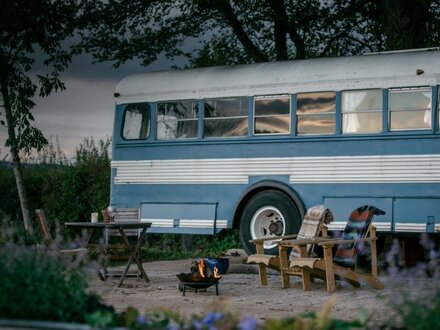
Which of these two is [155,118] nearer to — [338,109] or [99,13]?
[338,109]

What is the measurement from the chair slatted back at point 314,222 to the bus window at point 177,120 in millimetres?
3934

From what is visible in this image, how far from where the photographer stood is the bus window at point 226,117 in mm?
14492

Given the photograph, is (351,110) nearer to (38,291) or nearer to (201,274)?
(201,274)

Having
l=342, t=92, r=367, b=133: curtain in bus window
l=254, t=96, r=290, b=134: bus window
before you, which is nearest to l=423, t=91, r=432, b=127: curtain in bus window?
l=342, t=92, r=367, b=133: curtain in bus window

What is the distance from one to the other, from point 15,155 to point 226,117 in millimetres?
4594

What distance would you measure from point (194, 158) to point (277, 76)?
1.82 m

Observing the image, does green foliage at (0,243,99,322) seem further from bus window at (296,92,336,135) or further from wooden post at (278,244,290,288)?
bus window at (296,92,336,135)

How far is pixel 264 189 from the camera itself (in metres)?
14.2

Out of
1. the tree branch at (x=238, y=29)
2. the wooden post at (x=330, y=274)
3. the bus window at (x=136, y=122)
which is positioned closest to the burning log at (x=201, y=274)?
the wooden post at (x=330, y=274)

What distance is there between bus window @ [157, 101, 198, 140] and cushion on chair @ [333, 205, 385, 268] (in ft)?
15.0

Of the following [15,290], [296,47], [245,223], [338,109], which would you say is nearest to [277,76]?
[338,109]

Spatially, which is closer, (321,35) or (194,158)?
(194,158)

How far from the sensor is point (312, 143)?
13.7 meters

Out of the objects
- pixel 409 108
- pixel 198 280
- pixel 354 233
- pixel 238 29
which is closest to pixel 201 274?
pixel 198 280
